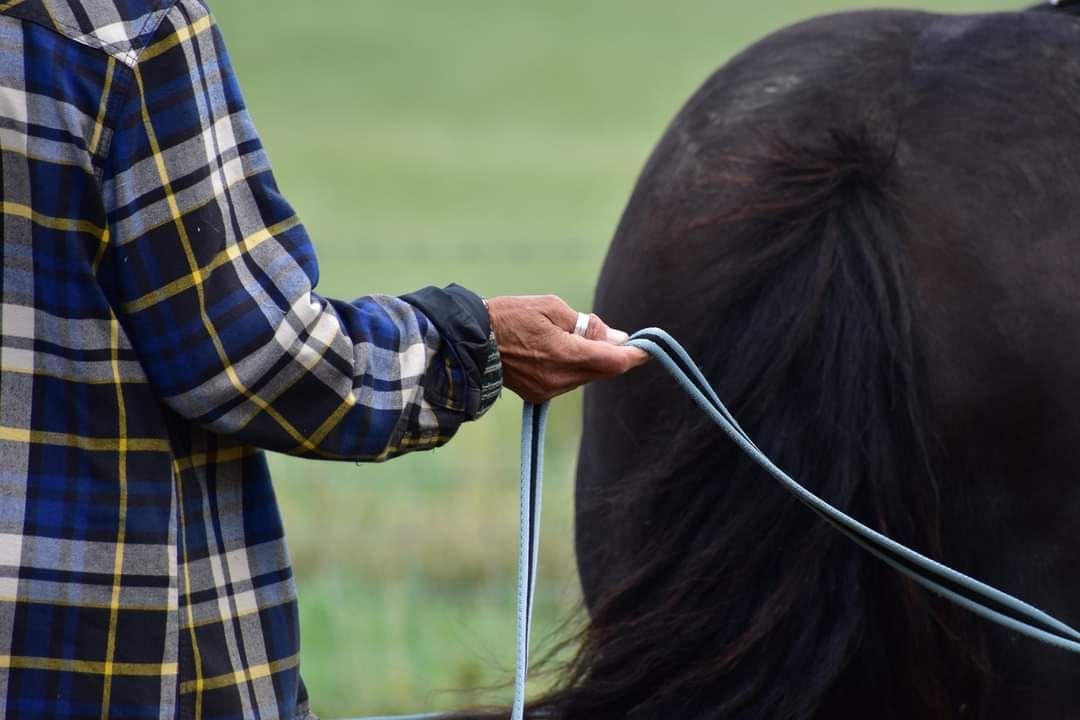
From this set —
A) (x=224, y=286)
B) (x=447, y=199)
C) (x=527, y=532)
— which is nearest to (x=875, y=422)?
(x=527, y=532)

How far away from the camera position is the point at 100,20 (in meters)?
1.42

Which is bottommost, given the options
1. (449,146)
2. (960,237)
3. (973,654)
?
(449,146)

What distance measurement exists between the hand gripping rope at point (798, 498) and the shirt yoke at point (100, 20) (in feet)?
2.00

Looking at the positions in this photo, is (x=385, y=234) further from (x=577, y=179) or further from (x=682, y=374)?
(x=682, y=374)

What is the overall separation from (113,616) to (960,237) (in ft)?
3.61

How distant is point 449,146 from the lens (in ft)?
74.9

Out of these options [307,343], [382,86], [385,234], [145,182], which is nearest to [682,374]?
[307,343]

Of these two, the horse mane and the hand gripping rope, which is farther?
the horse mane

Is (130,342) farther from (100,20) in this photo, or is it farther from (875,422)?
(875,422)

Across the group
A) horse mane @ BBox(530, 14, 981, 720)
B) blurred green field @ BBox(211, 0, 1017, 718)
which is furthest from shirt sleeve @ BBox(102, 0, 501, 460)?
blurred green field @ BBox(211, 0, 1017, 718)

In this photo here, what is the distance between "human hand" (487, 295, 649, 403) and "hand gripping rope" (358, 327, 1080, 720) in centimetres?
4

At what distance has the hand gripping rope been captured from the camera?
1.70m

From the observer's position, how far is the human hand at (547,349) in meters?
1.67

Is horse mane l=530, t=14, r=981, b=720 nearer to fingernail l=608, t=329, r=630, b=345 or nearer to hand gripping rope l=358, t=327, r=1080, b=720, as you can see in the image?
hand gripping rope l=358, t=327, r=1080, b=720
